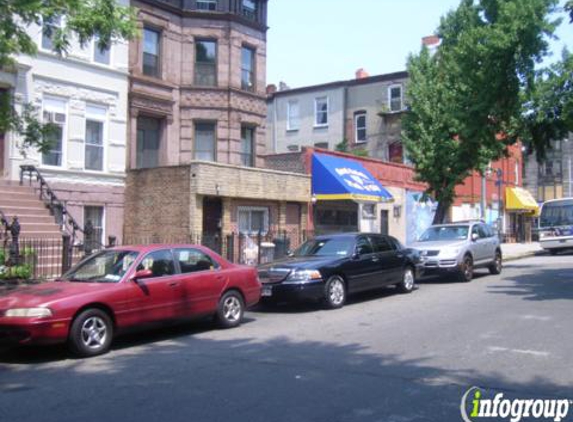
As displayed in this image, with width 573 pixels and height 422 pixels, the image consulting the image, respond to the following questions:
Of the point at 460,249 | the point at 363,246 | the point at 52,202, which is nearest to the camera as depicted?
the point at 363,246

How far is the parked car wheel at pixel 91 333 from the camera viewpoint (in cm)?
842

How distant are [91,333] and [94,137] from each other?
13132 millimetres

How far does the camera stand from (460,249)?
1803cm

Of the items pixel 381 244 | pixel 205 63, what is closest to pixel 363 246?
pixel 381 244

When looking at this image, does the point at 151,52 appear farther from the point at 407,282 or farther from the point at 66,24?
the point at 407,282

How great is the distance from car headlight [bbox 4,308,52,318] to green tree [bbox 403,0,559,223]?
16.1 meters

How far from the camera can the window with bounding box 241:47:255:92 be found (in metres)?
24.8

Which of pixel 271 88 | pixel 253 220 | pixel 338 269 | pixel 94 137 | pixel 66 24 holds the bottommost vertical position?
pixel 338 269

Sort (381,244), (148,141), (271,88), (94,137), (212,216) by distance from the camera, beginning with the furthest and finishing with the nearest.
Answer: (271,88) → (148,141) → (212,216) → (94,137) → (381,244)

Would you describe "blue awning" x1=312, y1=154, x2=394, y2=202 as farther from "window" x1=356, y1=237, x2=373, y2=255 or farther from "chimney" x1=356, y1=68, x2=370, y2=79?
"chimney" x1=356, y1=68, x2=370, y2=79

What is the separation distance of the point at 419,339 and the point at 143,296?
13.4 feet

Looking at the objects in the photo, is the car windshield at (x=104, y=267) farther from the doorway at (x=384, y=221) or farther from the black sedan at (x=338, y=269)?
the doorway at (x=384, y=221)

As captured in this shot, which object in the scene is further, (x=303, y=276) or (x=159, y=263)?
(x=303, y=276)

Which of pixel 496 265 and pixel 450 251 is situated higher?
pixel 450 251
